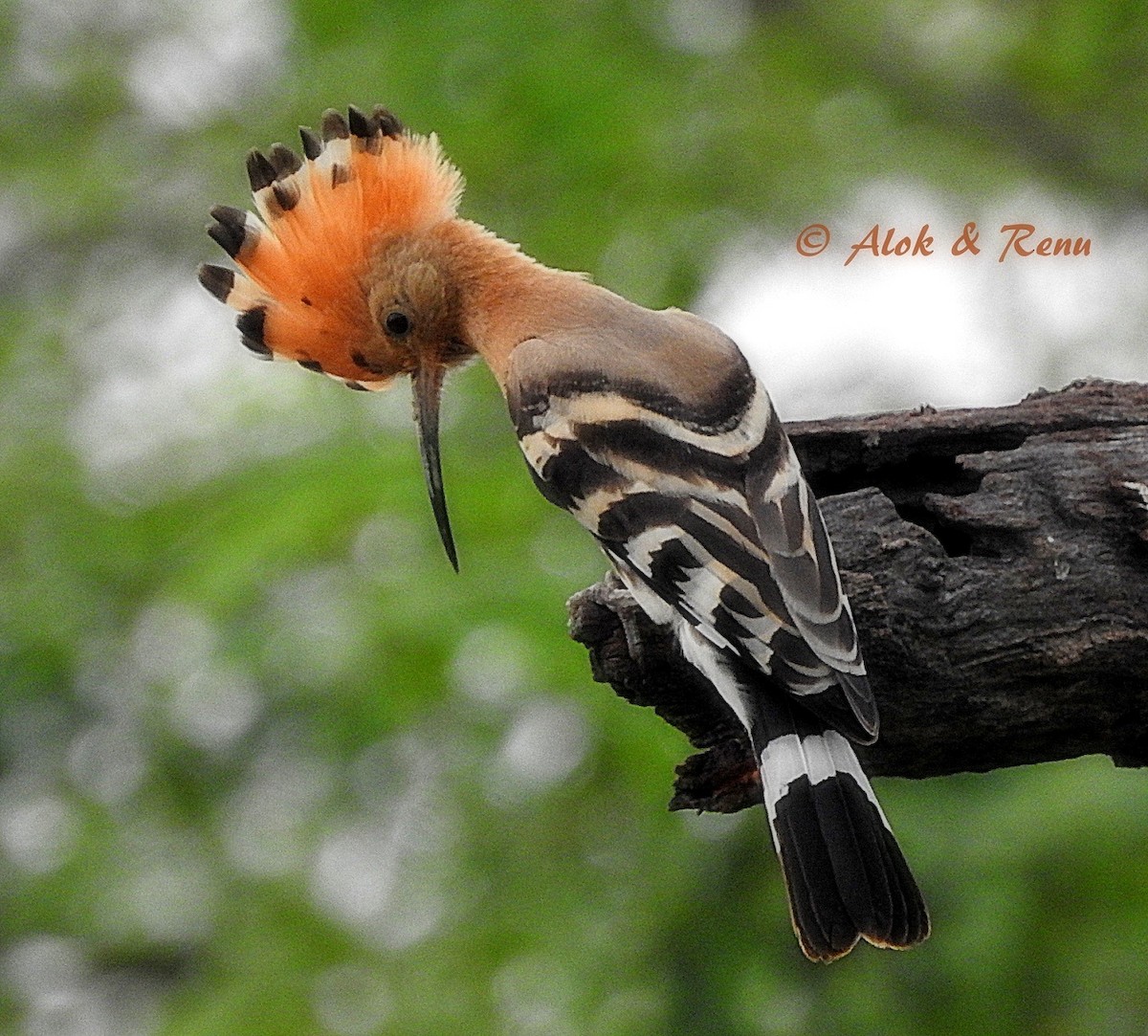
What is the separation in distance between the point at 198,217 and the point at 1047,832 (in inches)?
150

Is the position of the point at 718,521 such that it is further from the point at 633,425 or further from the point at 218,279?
the point at 218,279

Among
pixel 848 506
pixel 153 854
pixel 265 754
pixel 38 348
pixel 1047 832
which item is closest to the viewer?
pixel 848 506

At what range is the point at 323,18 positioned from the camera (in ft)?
18.6

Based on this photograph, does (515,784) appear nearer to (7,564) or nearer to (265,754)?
(265,754)

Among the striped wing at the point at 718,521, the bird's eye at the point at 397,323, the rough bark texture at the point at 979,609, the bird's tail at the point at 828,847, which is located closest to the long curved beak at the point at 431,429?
the bird's eye at the point at 397,323

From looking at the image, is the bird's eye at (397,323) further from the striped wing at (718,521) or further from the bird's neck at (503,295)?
the striped wing at (718,521)

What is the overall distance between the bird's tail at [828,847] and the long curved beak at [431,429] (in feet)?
3.64

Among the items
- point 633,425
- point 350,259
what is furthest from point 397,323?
point 633,425

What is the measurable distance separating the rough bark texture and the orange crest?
40.5 inches

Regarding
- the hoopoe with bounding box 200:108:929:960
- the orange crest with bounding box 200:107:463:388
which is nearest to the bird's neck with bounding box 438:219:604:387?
the hoopoe with bounding box 200:108:929:960

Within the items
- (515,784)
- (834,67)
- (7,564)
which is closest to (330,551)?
(515,784)

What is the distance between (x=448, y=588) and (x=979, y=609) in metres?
1.77

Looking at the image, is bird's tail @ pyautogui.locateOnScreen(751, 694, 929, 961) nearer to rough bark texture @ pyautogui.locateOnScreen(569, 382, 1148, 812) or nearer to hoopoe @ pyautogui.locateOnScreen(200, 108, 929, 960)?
hoopoe @ pyautogui.locateOnScreen(200, 108, 929, 960)

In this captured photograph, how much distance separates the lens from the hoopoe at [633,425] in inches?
113
